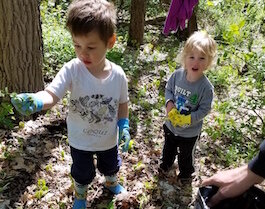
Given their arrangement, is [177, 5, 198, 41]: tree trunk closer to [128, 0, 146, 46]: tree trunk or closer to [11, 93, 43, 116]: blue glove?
[128, 0, 146, 46]: tree trunk

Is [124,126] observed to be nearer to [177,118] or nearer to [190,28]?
[177,118]

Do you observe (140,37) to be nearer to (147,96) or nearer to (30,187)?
(147,96)

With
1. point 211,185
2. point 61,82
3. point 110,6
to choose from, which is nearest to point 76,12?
point 110,6

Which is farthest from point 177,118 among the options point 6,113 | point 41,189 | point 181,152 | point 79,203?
point 6,113

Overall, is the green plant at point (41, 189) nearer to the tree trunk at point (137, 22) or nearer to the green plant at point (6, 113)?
the green plant at point (6, 113)

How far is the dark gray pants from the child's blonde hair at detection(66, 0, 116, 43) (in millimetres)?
1406

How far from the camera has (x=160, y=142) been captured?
4.09 meters

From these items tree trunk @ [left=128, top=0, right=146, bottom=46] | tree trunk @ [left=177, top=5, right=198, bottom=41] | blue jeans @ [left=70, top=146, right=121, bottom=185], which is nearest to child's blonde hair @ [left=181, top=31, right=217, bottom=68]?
blue jeans @ [left=70, top=146, right=121, bottom=185]

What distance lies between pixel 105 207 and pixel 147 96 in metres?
2.37

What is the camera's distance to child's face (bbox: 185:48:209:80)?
290cm

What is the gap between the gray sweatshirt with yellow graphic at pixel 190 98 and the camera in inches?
116

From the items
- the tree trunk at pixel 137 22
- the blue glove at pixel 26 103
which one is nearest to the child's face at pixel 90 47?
the blue glove at pixel 26 103

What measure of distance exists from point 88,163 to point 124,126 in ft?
1.41

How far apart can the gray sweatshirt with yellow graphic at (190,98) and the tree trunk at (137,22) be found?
4232 millimetres
